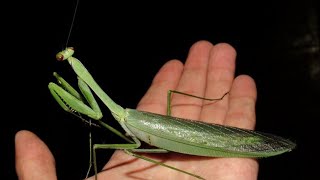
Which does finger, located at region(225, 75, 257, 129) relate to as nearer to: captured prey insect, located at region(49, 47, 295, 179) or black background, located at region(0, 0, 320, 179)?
captured prey insect, located at region(49, 47, 295, 179)

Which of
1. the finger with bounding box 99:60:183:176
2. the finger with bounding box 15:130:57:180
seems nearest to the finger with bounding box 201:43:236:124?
the finger with bounding box 99:60:183:176

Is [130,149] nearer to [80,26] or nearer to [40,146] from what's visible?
[40,146]

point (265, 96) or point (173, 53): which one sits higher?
point (173, 53)

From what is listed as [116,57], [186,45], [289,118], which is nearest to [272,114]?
[289,118]

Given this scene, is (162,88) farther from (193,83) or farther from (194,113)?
(194,113)

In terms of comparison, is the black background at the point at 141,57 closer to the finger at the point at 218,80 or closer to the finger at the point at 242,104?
the finger at the point at 218,80

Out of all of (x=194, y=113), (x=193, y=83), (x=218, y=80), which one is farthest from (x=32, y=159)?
(x=218, y=80)

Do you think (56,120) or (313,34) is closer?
(56,120)
